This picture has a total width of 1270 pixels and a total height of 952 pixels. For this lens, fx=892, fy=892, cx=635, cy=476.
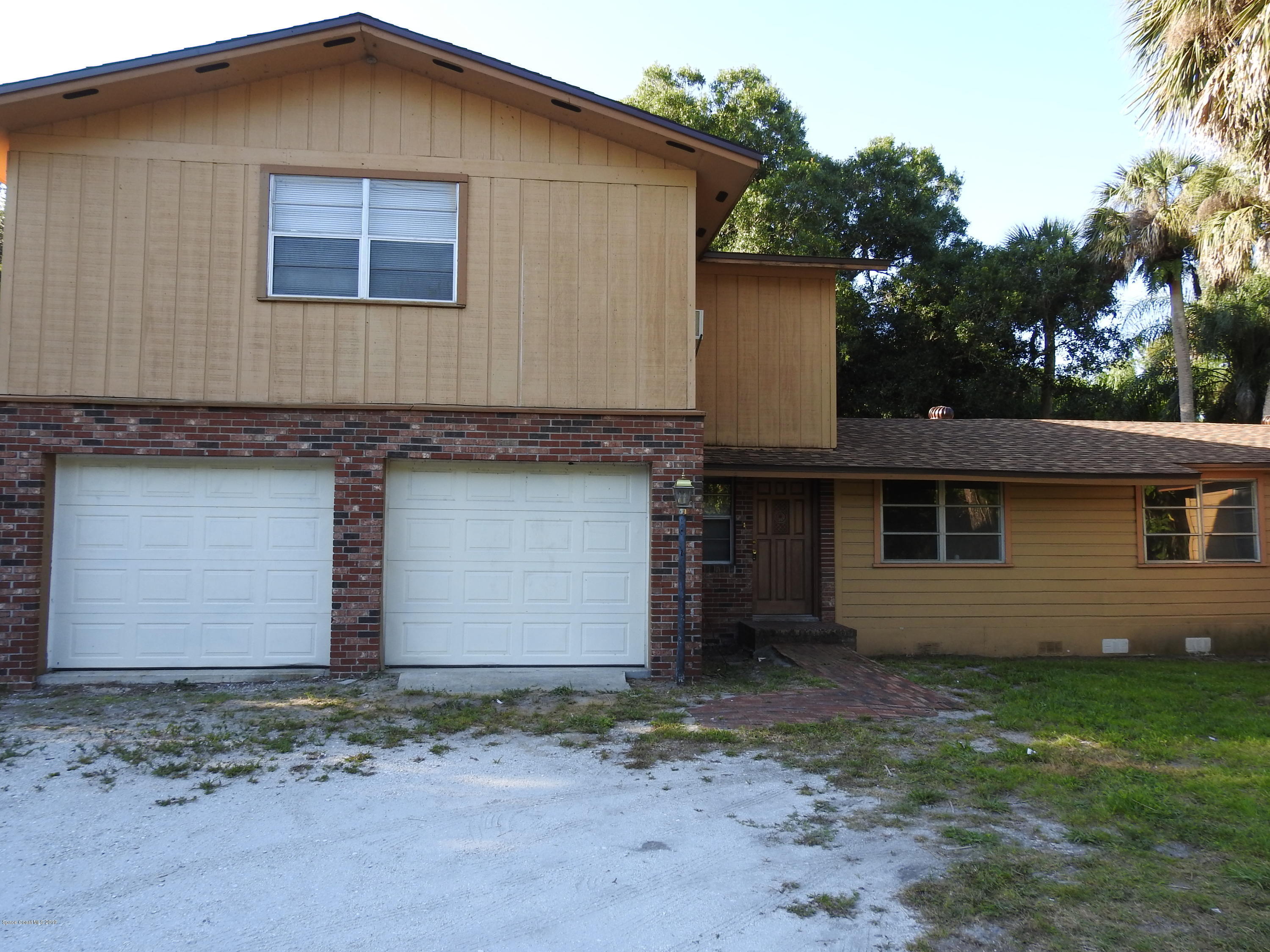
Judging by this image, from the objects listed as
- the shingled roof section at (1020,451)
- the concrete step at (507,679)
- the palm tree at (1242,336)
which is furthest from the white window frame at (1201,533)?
the palm tree at (1242,336)

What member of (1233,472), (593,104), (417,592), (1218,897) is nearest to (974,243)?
(1233,472)

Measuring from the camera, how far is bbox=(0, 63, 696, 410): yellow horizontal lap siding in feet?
27.5

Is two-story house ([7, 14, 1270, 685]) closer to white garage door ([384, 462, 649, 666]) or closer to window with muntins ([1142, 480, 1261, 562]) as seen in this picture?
white garage door ([384, 462, 649, 666])

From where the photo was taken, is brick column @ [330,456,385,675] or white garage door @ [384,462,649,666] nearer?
brick column @ [330,456,385,675]

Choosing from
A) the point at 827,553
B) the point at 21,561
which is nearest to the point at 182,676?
the point at 21,561

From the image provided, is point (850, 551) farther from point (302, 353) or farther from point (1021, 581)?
point (302, 353)

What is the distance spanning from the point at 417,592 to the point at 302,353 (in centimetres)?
256

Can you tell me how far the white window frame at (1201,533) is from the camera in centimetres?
1235

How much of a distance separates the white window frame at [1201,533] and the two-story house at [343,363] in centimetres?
730

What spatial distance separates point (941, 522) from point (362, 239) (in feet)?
26.5

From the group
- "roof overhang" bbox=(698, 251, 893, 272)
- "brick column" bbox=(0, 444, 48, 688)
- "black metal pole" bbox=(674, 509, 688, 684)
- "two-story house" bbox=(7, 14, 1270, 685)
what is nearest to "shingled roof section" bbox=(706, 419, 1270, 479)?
"black metal pole" bbox=(674, 509, 688, 684)

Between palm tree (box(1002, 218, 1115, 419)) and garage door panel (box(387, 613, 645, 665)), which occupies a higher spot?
palm tree (box(1002, 218, 1115, 419))

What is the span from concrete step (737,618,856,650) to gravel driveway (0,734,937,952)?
481 centimetres

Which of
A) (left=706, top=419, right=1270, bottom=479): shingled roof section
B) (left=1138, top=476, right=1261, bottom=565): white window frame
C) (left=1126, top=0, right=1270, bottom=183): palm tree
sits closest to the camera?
(left=1126, top=0, right=1270, bottom=183): palm tree
